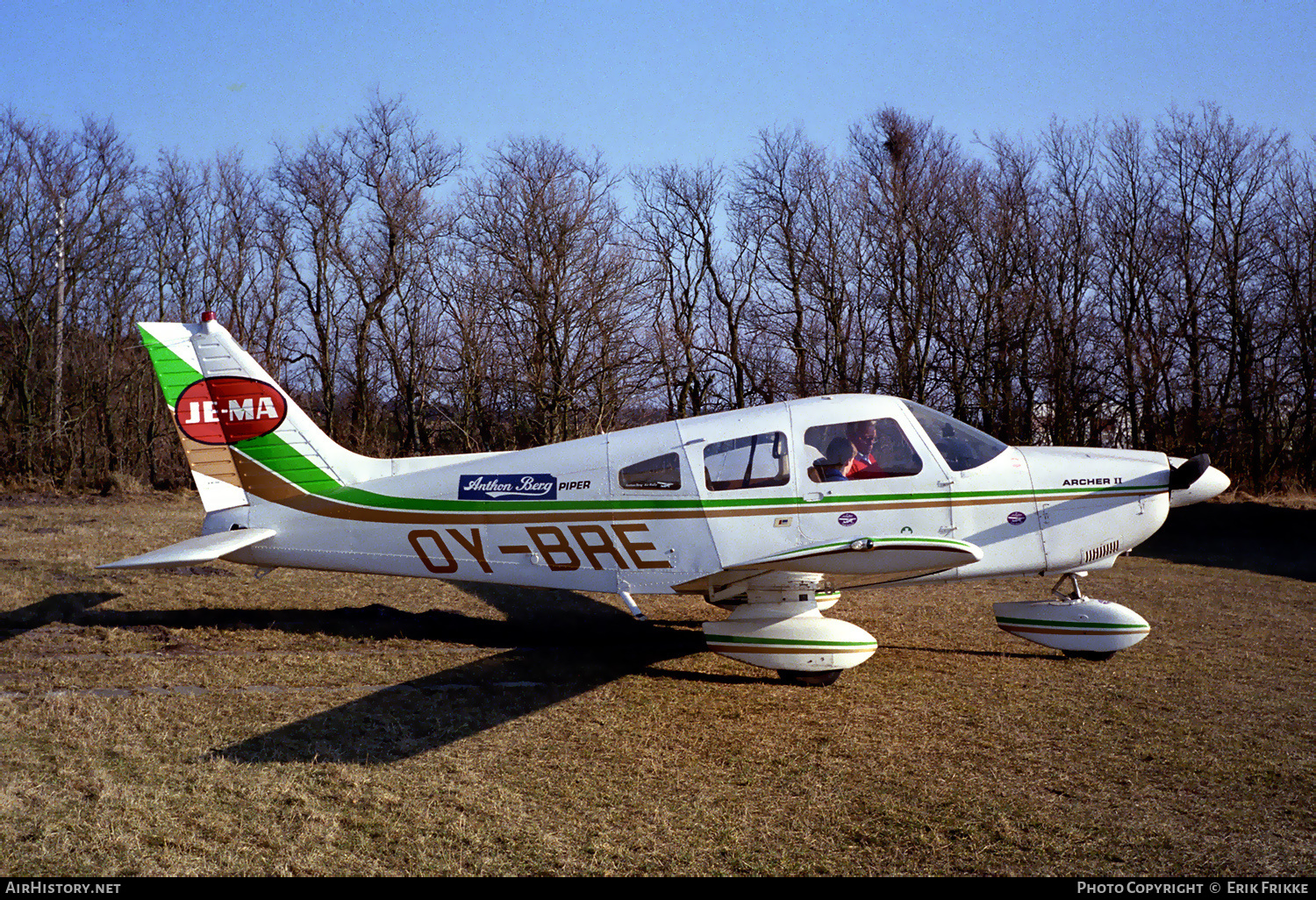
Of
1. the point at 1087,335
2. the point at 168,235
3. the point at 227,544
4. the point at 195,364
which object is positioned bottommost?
the point at 227,544

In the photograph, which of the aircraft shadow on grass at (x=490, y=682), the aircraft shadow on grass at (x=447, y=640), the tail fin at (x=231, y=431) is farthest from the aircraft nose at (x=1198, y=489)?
the tail fin at (x=231, y=431)

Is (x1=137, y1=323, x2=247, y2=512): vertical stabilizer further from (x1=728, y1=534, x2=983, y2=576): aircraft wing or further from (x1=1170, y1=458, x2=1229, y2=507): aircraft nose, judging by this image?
(x1=1170, y1=458, x2=1229, y2=507): aircraft nose

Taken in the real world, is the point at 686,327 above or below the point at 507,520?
above

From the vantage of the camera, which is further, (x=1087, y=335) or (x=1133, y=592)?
(x=1087, y=335)

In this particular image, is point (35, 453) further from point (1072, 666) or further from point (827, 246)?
point (1072, 666)

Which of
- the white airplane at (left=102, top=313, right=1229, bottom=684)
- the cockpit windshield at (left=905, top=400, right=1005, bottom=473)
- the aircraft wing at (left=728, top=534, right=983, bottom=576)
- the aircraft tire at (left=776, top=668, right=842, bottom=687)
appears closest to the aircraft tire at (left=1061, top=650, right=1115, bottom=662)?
the white airplane at (left=102, top=313, right=1229, bottom=684)

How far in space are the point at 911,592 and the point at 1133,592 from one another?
302cm

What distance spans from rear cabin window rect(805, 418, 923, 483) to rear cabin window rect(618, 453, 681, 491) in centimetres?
116

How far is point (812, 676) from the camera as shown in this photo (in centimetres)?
710

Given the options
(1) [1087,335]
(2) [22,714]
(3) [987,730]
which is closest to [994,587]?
(3) [987,730]

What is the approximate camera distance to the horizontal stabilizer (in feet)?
23.0

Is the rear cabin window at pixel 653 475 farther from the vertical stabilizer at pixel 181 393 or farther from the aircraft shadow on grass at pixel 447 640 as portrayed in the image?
the vertical stabilizer at pixel 181 393

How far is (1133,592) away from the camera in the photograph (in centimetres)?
1148

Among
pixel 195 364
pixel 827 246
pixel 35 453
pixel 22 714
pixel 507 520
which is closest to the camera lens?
pixel 22 714
